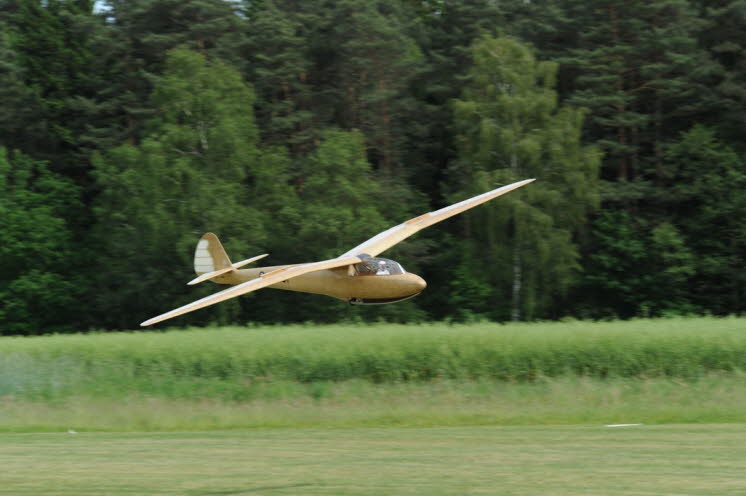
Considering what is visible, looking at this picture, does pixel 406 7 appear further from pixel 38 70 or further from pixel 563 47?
pixel 38 70

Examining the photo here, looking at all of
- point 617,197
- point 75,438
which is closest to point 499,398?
point 75,438

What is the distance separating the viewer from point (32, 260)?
53938 mm

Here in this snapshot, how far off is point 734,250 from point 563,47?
53.7 feet

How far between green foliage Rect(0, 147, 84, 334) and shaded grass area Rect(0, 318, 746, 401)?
2869 cm

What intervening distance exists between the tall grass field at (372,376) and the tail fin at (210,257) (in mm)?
2492

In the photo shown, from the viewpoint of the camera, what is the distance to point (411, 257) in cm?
5206

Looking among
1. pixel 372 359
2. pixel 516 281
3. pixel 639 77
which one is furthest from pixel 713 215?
pixel 372 359

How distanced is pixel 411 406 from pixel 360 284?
3.39 meters

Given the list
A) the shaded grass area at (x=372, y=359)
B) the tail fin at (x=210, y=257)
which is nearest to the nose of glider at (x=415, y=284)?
the shaded grass area at (x=372, y=359)

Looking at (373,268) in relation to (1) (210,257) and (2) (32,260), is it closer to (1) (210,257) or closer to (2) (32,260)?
(1) (210,257)

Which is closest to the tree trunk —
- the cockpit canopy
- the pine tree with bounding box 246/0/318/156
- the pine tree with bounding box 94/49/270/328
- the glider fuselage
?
the pine tree with bounding box 94/49/270/328

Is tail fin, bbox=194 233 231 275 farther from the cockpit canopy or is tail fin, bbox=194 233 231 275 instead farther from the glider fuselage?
the cockpit canopy

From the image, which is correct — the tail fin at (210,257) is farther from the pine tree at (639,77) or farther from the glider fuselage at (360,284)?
the pine tree at (639,77)

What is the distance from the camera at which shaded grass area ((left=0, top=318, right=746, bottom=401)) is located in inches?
934
